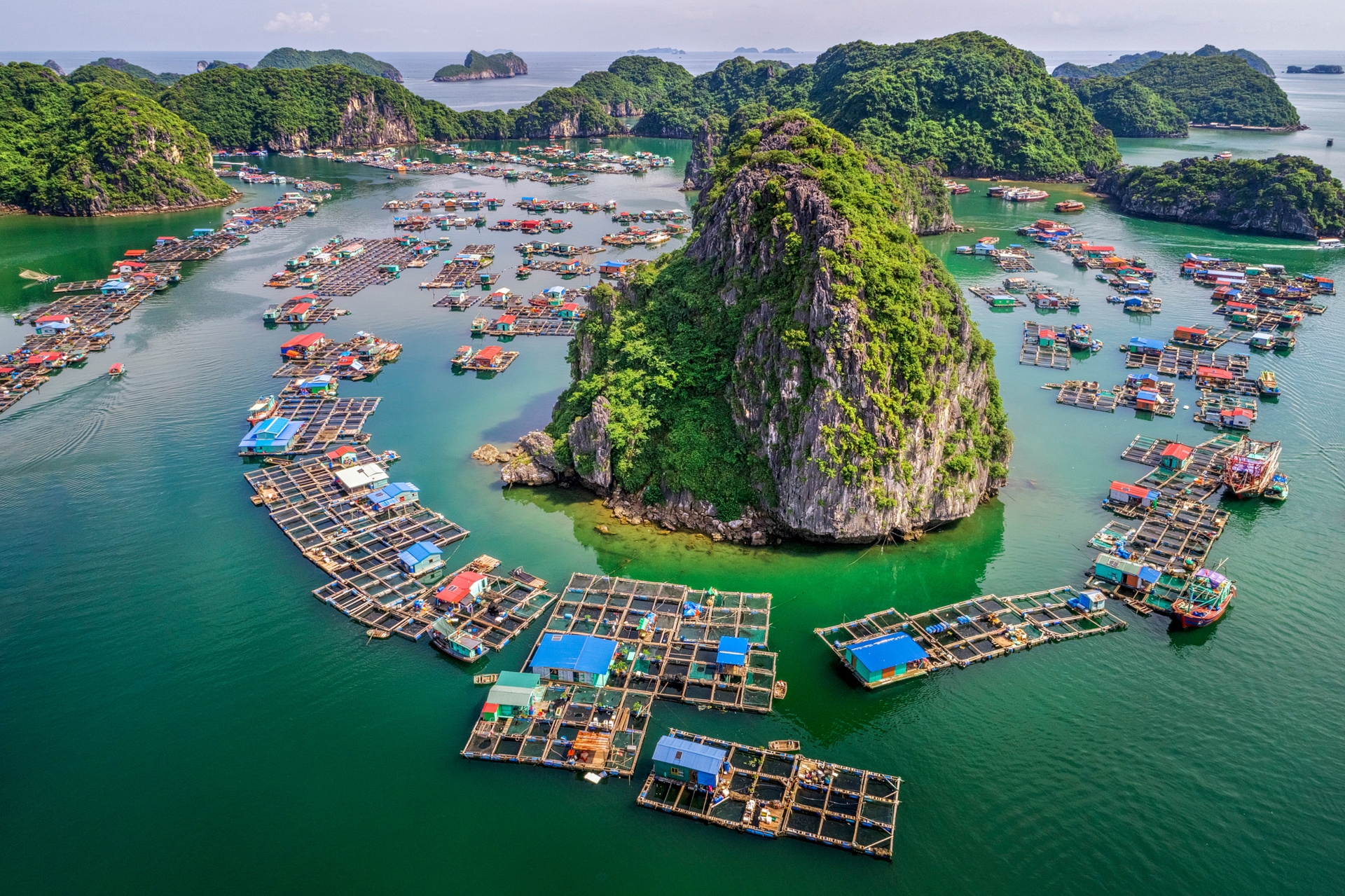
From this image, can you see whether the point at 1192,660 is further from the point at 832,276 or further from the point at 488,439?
the point at 488,439

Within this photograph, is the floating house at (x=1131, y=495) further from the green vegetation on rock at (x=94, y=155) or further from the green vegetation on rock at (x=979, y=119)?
the green vegetation on rock at (x=94, y=155)

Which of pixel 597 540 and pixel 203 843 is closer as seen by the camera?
pixel 203 843

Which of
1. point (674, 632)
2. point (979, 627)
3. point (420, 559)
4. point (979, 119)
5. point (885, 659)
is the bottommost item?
point (674, 632)

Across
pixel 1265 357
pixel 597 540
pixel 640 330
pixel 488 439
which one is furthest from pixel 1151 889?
pixel 1265 357

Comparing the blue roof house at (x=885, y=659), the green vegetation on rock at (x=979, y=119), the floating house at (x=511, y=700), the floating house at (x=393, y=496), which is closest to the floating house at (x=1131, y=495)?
the blue roof house at (x=885, y=659)

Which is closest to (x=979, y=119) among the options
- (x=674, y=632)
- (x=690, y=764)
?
(x=674, y=632)

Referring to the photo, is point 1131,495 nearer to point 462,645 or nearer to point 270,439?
point 462,645
